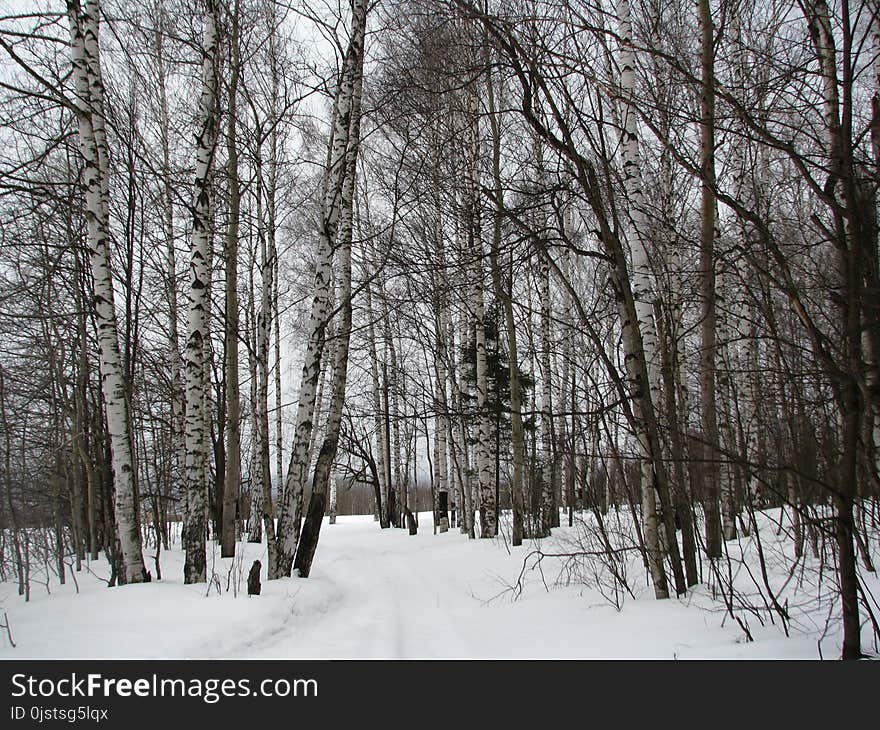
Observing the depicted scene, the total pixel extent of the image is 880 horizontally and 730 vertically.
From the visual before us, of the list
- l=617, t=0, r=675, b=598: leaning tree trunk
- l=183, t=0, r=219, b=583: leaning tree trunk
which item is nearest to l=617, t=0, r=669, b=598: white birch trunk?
l=617, t=0, r=675, b=598: leaning tree trunk

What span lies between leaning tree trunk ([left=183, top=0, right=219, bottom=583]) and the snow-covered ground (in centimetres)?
85

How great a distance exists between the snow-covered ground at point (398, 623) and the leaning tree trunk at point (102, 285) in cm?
69

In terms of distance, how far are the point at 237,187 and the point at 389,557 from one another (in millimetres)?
7921

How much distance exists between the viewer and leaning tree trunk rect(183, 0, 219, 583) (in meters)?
6.92

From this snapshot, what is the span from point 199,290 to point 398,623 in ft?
14.7

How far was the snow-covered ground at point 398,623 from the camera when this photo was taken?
375cm

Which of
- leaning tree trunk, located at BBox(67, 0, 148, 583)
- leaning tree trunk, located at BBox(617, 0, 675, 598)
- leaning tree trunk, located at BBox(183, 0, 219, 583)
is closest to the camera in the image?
leaning tree trunk, located at BBox(617, 0, 675, 598)

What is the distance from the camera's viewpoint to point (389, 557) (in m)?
12.3

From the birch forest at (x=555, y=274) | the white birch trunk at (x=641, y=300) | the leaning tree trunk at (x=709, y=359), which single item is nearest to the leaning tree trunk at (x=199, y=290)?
the birch forest at (x=555, y=274)

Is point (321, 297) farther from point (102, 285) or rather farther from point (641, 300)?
point (641, 300)

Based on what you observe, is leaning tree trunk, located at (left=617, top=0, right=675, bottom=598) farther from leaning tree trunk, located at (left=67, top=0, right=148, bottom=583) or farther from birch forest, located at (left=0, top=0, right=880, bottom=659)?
leaning tree trunk, located at (left=67, top=0, right=148, bottom=583)

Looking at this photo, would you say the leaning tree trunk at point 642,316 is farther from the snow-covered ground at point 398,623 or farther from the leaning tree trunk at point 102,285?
the leaning tree trunk at point 102,285

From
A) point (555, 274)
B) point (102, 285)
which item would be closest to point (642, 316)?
point (555, 274)
